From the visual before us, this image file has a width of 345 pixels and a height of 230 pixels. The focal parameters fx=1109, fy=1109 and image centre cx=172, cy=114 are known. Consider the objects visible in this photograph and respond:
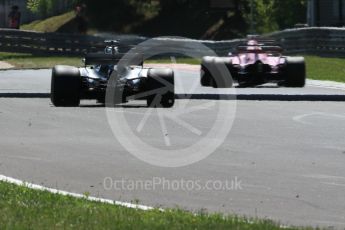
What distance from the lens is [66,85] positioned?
19016mm

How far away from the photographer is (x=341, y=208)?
9891 millimetres

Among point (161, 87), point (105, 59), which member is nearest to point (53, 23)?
point (105, 59)

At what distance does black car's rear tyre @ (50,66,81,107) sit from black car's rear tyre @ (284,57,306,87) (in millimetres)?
6637

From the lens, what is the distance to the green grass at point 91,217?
834cm

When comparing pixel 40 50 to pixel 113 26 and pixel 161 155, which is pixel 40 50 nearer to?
pixel 113 26

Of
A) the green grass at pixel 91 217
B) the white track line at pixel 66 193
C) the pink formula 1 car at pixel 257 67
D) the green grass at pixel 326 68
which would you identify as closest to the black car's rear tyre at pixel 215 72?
the pink formula 1 car at pixel 257 67

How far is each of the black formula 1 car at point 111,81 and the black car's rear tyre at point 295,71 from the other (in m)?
5.52

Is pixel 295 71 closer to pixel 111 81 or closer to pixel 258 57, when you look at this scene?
pixel 258 57

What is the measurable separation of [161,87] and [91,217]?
10.7 m

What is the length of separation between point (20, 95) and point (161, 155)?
942cm

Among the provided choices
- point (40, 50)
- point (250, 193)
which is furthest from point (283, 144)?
point (40, 50)


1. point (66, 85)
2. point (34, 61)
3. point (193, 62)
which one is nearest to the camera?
point (66, 85)

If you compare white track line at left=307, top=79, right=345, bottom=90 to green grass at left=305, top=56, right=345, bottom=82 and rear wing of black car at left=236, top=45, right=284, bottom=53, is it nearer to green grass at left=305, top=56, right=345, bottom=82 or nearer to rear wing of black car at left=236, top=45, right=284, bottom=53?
green grass at left=305, top=56, right=345, bottom=82

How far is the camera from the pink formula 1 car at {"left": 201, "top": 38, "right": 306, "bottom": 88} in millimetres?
24266
